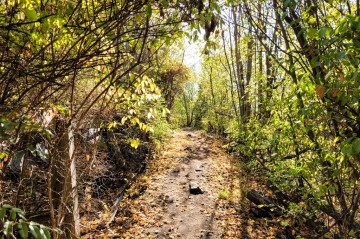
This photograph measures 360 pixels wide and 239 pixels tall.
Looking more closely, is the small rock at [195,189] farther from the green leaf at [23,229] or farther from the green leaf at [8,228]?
the green leaf at [23,229]

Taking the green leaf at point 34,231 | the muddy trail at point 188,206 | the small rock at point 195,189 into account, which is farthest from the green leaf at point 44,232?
the small rock at point 195,189

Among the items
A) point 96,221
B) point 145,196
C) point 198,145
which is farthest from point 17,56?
point 198,145

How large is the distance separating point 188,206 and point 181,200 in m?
0.41

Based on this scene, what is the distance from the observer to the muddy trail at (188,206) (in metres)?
6.52

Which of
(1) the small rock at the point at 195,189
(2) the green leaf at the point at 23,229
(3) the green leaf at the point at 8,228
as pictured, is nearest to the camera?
(2) the green leaf at the point at 23,229

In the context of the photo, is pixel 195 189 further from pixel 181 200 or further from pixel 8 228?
pixel 8 228

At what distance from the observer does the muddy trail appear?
21.4 ft

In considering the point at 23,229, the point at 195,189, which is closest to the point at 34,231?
the point at 23,229

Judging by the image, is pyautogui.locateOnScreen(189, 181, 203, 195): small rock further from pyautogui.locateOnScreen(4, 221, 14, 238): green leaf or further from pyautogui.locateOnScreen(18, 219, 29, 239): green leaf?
pyautogui.locateOnScreen(18, 219, 29, 239): green leaf

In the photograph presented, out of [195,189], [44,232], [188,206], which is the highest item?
[44,232]

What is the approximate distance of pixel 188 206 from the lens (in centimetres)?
779

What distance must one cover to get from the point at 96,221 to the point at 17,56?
5629 millimetres

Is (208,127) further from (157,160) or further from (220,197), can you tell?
(220,197)

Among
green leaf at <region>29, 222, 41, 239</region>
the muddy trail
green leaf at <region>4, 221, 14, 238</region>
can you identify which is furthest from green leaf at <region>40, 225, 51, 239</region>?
the muddy trail
